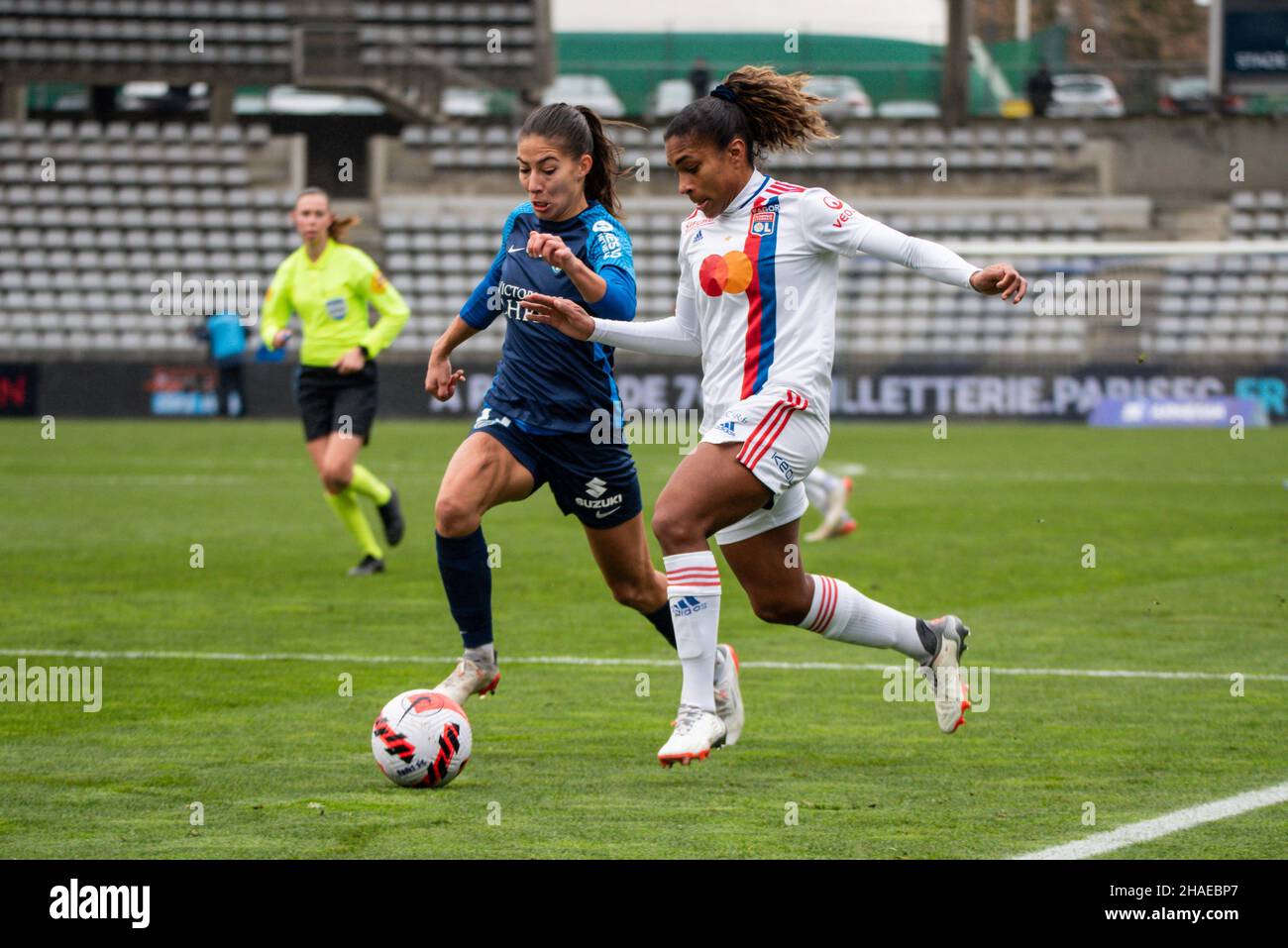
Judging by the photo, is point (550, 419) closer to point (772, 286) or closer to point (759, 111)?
point (772, 286)

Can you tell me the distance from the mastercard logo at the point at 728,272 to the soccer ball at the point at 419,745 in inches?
62.1

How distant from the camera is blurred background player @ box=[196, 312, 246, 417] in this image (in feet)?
93.5

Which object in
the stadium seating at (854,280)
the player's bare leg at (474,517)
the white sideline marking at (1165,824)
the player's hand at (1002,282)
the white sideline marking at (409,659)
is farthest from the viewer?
the stadium seating at (854,280)

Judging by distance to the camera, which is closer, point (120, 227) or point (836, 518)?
point (836, 518)

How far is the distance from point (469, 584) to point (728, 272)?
151 cm

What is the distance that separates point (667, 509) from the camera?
19.5 feet

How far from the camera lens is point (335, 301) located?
12102 mm

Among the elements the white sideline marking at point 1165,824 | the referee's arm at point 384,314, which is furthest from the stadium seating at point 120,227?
the white sideline marking at point 1165,824

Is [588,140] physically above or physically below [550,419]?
above

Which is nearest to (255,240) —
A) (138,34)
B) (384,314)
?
(138,34)

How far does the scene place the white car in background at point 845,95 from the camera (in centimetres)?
3375

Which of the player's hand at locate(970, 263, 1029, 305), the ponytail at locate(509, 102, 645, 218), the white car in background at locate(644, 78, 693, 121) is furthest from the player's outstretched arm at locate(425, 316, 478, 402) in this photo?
the white car in background at locate(644, 78, 693, 121)

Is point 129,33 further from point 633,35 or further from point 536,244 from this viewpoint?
point 536,244

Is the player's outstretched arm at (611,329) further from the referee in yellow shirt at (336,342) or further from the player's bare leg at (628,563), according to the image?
the referee in yellow shirt at (336,342)
